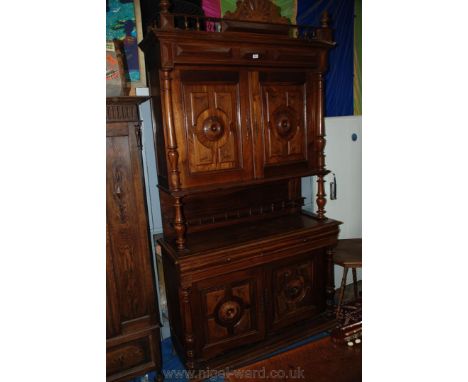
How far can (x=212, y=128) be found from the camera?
2014 millimetres

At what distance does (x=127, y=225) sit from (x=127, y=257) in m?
0.20

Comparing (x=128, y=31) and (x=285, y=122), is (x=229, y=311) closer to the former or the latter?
(x=285, y=122)

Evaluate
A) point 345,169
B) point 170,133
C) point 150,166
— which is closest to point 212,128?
point 170,133

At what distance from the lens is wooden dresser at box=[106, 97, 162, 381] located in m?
1.75

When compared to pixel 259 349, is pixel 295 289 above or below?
above

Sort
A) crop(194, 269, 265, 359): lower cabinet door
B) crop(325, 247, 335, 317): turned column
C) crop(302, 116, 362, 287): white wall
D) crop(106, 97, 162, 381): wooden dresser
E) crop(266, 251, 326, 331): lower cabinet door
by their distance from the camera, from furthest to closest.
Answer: crop(302, 116, 362, 287): white wall → crop(325, 247, 335, 317): turned column → crop(266, 251, 326, 331): lower cabinet door → crop(194, 269, 265, 359): lower cabinet door → crop(106, 97, 162, 381): wooden dresser

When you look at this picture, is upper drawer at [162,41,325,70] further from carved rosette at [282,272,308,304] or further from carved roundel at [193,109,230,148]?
carved rosette at [282,272,308,304]

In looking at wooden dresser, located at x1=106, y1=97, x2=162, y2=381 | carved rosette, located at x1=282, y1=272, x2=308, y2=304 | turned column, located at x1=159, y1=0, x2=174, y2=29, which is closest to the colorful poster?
turned column, located at x1=159, y1=0, x2=174, y2=29

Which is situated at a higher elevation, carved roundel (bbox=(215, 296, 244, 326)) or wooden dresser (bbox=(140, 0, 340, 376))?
wooden dresser (bbox=(140, 0, 340, 376))

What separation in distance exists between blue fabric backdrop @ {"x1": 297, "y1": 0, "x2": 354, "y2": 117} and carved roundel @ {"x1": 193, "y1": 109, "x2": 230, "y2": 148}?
1371 millimetres

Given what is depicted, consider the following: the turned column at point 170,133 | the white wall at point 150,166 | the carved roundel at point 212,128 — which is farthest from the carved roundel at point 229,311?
the carved roundel at point 212,128

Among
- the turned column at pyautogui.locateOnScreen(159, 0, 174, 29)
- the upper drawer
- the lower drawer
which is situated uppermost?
the turned column at pyautogui.locateOnScreen(159, 0, 174, 29)

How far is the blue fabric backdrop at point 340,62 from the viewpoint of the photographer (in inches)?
116

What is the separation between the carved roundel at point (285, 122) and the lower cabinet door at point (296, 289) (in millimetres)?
929
